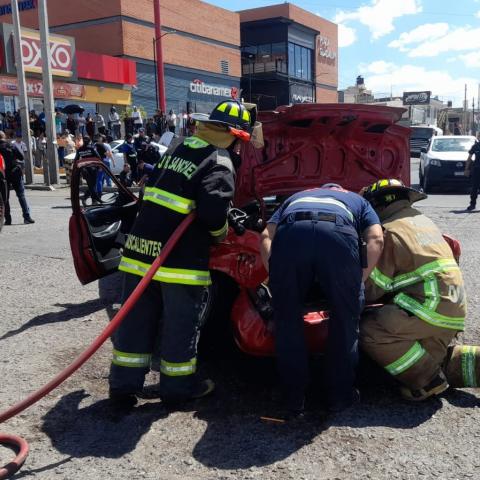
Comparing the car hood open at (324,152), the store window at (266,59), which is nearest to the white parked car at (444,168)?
the car hood open at (324,152)

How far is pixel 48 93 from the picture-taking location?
16578 mm

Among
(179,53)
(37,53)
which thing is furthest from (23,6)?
(37,53)

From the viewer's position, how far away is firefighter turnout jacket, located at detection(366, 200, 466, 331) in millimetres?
3465

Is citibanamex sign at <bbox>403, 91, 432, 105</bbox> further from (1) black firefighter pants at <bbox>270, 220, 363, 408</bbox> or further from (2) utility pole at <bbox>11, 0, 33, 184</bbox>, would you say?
(1) black firefighter pants at <bbox>270, 220, 363, 408</bbox>

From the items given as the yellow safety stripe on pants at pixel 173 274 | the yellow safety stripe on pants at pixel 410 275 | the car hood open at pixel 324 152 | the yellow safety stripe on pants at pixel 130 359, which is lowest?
the yellow safety stripe on pants at pixel 130 359

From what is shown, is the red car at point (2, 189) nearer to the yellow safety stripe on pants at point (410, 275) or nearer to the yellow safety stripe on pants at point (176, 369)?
the yellow safety stripe on pants at point (176, 369)

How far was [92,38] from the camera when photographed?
35.1 meters

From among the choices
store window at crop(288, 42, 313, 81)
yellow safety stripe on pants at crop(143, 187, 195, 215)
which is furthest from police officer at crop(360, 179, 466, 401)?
store window at crop(288, 42, 313, 81)

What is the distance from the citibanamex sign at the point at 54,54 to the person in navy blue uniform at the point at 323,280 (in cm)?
2086

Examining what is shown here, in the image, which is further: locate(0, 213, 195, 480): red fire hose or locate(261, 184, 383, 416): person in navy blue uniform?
locate(261, 184, 383, 416): person in navy blue uniform

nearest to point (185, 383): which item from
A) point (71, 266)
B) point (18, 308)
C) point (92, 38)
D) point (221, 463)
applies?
point (221, 463)

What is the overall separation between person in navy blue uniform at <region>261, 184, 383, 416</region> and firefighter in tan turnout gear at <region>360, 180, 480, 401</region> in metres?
0.28

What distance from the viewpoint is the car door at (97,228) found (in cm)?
497

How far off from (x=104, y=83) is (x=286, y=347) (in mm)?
28872
